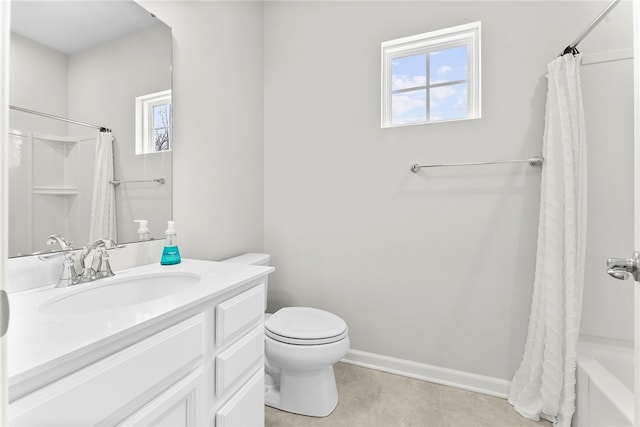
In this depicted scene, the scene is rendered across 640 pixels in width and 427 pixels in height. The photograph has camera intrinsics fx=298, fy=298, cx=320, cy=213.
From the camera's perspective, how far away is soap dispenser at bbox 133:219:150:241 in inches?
50.7

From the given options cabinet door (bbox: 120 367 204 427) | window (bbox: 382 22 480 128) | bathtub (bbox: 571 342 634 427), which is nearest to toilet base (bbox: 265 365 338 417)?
cabinet door (bbox: 120 367 204 427)

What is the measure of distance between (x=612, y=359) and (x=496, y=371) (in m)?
0.52

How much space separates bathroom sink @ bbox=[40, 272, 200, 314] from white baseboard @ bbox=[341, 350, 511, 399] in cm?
132

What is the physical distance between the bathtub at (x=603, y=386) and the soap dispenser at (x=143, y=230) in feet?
6.34

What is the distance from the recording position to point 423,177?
1.81m

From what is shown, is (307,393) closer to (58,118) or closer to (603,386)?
(603,386)

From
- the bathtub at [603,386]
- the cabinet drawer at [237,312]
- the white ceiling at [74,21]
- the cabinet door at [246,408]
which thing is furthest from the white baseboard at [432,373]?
the white ceiling at [74,21]

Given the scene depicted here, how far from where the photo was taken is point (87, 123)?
1.09 metres

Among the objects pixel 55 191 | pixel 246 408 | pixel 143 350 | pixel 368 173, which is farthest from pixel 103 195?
pixel 368 173

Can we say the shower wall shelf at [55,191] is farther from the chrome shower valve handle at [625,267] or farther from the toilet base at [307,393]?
the chrome shower valve handle at [625,267]

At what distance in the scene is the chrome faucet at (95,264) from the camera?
3.30 feet

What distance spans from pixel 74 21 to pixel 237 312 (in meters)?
1.19

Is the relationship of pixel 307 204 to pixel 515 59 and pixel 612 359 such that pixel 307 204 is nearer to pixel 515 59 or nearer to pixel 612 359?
pixel 515 59

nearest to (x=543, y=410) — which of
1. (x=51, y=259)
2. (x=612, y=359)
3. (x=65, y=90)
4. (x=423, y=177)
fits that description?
(x=612, y=359)
